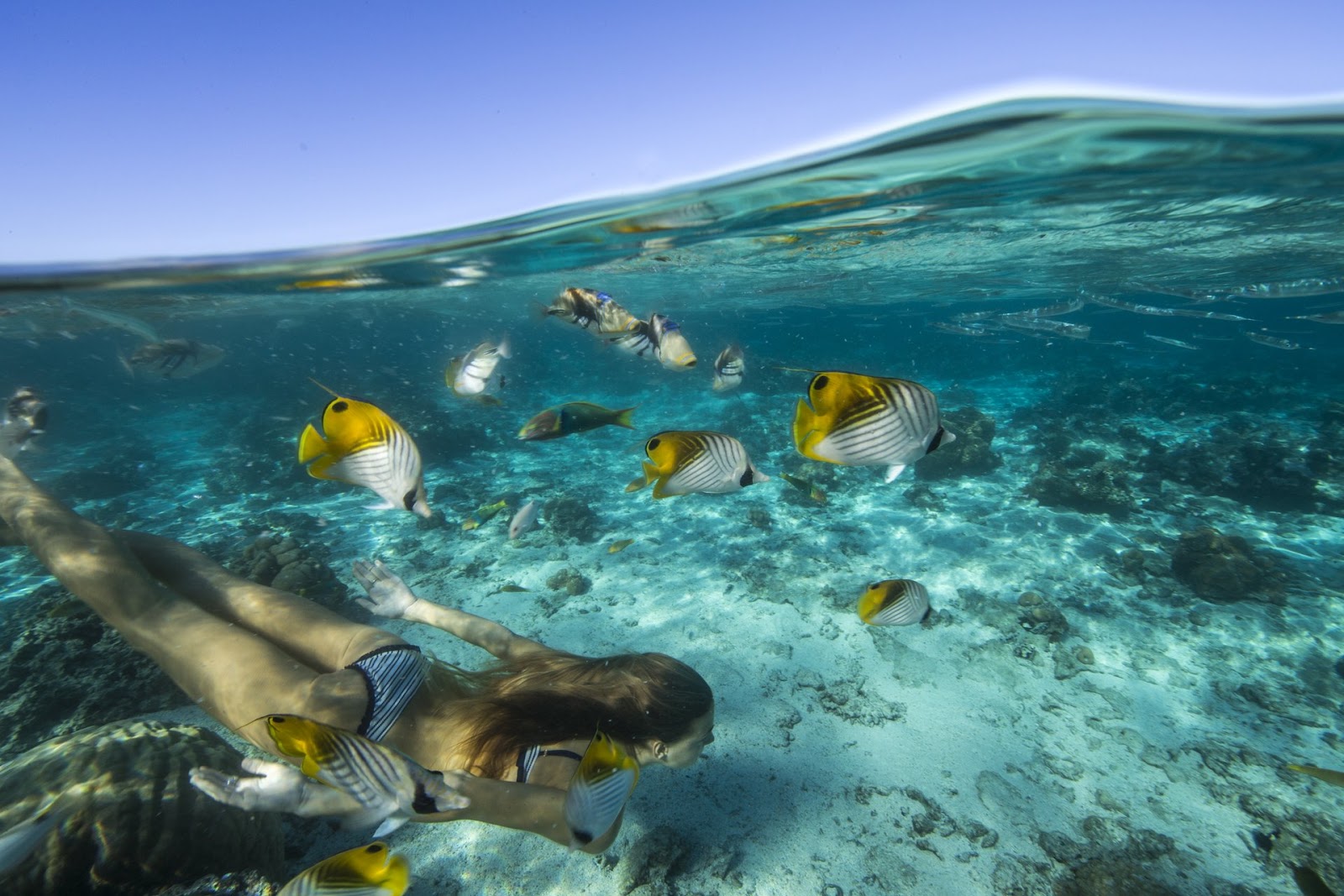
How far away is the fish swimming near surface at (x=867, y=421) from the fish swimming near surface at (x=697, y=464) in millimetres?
469

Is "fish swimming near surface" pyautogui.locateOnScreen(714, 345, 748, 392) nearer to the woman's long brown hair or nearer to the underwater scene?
→ the underwater scene

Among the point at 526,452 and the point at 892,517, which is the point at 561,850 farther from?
the point at 526,452

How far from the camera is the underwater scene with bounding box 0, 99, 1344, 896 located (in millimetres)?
3219

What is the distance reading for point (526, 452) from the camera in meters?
18.7

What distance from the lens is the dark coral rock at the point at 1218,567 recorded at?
837cm

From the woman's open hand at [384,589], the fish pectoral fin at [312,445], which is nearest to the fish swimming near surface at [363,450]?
the fish pectoral fin at [312,445]

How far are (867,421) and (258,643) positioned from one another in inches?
206

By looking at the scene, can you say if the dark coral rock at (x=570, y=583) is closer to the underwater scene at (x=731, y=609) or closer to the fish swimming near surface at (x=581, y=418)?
the underwater scene at (x=731, y=609)

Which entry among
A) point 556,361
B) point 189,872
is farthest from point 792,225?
A: point 556,361

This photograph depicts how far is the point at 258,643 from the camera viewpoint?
447 cm

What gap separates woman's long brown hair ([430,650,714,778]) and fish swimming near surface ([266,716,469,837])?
1.10 metres

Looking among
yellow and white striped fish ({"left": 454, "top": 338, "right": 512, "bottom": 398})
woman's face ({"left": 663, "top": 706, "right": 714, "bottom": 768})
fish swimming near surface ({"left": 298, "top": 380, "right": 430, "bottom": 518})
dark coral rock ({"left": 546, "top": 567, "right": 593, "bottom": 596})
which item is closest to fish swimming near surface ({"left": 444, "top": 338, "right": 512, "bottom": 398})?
yellow and white striped fish ({"left": 454, "top": 338, "right": 512, "bottom": 398})

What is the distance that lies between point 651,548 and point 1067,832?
720 cm

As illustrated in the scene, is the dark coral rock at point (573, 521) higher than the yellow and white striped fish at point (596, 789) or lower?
lower
